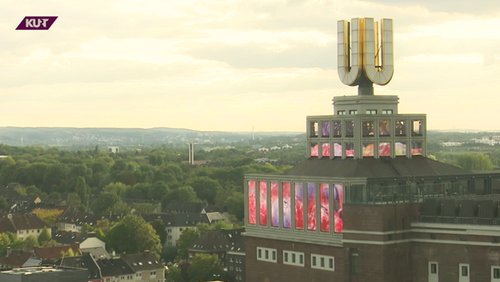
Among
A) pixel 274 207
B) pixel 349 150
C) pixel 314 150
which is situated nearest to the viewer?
pixel 349 150

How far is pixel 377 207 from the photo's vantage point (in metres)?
84.4

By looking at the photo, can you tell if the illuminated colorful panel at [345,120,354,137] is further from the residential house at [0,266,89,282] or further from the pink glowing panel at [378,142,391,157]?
the residential house at [0,266,89,282]

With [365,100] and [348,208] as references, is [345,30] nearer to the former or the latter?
[365,100]

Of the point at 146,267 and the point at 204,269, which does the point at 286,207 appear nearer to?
the point at 204,269

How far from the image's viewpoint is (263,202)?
96562mm

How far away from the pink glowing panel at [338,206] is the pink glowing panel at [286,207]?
5.81 meters

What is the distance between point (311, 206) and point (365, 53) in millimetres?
15625

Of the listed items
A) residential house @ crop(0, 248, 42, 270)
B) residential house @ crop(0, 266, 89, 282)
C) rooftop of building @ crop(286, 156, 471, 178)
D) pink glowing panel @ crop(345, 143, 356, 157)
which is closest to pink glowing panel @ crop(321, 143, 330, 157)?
rooftop of building @ crop(286, 156, 471, 178)

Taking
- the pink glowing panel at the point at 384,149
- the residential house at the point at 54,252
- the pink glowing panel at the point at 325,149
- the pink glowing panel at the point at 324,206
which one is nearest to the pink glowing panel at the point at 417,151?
the pink glowing panel at the point at 384,149

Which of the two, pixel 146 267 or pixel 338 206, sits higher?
pixel 338 206

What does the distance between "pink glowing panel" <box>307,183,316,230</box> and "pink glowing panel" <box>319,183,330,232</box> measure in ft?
2.93

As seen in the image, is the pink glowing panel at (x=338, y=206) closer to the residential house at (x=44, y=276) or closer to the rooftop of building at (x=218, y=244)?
→ the residential house at (x=44, y=276)

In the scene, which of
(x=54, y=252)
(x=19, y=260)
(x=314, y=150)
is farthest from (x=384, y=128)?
(x=54, y=252)

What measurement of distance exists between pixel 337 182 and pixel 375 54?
15.2 meters
